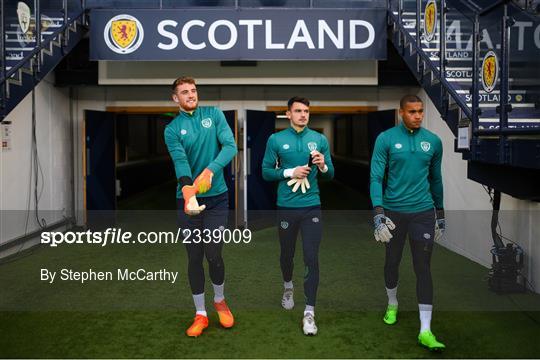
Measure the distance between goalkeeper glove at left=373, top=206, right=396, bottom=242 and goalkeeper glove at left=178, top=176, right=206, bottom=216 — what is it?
116 centimetres

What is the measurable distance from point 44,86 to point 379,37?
5054 millimetres

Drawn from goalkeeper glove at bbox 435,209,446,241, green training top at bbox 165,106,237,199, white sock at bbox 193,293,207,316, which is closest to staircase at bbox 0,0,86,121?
green training top at bbox 165,106,237,199

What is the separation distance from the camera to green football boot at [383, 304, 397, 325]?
13.2ft

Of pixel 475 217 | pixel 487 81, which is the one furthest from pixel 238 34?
pixel 487 81

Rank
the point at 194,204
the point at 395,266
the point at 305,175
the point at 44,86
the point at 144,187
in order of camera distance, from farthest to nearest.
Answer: the point at 144,187
the point at 44,86
the point at 395,266
the point at 305,175
the point at 194,204

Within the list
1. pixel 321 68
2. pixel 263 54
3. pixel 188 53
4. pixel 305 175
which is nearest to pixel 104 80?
pixel 188 53

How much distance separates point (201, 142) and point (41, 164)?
524 centimetres

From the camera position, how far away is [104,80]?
318 inches

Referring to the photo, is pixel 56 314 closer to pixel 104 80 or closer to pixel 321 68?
pixel 104 80

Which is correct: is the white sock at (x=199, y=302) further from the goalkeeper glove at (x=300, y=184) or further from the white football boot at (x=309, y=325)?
the goalkeeper glove at (x=300, y=184)

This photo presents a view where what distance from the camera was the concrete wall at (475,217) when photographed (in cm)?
503

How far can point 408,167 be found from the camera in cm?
352

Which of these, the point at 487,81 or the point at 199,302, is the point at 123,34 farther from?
the point at 487,81

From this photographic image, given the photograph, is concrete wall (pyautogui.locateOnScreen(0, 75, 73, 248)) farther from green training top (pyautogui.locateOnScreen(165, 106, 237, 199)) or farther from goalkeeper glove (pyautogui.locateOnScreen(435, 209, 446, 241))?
goalkeeper glove (pyautogui.locateOnScreen(435, 209, 446, 241))
